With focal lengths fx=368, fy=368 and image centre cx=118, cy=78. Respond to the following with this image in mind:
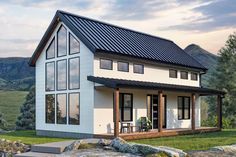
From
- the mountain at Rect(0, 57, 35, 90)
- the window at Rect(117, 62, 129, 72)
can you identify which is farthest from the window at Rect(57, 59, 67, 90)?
the mountain at Rect(0, 57, 35, 90)

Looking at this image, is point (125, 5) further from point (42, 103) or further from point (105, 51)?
point (42, 103)

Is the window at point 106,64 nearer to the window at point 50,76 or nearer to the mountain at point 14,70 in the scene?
the window at point 50,76

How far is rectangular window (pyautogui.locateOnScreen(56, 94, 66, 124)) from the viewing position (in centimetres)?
2059

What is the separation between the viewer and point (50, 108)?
2167 cm

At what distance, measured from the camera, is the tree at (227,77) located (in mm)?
34406

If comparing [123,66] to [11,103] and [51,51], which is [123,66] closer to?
[51,51]

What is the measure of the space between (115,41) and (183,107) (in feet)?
24.4

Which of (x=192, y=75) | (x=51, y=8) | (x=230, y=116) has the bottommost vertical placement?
(x=230, y=116)

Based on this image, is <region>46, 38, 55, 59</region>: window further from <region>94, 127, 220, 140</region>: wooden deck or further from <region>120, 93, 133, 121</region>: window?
<region>94, 127, 220, 140</region>: wooden deck

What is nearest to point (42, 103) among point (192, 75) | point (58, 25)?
point (58, 25)

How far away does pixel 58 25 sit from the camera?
838 inches

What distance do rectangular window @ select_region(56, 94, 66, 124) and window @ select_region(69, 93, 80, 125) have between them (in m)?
0.59

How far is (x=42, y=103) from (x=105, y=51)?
597 cm

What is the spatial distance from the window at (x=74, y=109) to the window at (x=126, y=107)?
2426mm
